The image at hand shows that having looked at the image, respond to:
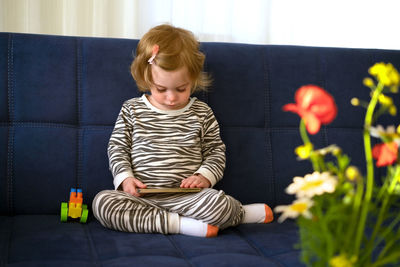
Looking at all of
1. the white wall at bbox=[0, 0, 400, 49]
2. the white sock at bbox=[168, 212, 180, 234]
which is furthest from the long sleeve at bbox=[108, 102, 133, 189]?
the white wall at bbox=[0, 0, 400, 49]

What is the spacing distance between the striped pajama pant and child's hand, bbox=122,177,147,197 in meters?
0.02

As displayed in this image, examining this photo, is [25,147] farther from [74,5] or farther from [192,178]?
[74,5]

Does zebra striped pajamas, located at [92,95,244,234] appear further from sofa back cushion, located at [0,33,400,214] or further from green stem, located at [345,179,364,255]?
green stem, located at [345,179,364,255]

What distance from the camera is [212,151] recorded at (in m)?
1.75

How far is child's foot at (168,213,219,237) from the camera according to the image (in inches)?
58.4

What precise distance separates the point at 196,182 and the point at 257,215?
232 mm

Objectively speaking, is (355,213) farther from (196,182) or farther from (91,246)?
(196,182)

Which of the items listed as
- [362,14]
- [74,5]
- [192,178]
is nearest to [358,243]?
[192,178]

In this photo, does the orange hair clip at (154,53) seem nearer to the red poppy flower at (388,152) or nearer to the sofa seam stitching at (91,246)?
the sofa seam stitching at (91,246)

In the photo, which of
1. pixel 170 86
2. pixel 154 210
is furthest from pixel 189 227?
pixel 170 86

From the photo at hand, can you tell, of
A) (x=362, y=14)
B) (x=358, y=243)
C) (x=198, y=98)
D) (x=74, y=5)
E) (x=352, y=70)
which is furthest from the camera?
(x=362, y=14)

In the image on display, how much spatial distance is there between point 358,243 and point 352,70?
136 centimetres

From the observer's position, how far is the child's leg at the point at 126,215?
1.48 metres

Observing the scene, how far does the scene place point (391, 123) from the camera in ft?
6.30
